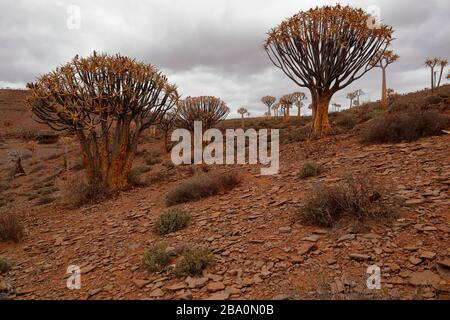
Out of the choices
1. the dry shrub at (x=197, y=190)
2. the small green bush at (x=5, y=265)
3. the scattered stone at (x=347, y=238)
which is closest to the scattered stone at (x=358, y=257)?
the scattered stone at (x=347, y=238)

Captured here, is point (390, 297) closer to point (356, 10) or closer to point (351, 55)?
point (351, 55)

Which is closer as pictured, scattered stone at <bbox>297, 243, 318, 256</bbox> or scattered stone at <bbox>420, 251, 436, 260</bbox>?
scattered stone at <bbox>420, 251, 436, 260</bbox>

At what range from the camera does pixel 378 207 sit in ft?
12.0

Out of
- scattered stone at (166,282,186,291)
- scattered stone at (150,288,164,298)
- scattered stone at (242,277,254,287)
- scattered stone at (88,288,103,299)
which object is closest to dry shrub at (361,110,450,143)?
scattered stone at (242,277,254,287)

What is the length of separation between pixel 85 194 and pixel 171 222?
3793 millimetres

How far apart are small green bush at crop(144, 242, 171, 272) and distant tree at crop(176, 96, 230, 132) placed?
16.0 metres

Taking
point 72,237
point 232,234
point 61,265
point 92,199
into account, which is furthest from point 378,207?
point 92,199

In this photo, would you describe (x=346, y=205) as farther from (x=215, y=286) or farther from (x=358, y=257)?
(x=215, y=286)

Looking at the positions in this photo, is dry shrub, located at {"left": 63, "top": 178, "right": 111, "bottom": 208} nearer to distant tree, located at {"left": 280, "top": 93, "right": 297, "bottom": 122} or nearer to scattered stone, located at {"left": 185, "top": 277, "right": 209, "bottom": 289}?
scattered stone, located at {"left": 185, "top": 277, "right": 209, "bottom": 289}

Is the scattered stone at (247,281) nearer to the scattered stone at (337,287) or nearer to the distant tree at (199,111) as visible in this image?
the scattered stone at (337,287)

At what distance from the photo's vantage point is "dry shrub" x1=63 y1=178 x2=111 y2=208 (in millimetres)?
7465

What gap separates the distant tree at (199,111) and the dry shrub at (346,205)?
15.8 metres

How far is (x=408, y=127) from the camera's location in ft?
23.0

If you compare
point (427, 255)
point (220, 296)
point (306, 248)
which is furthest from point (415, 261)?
point (220, 296)
